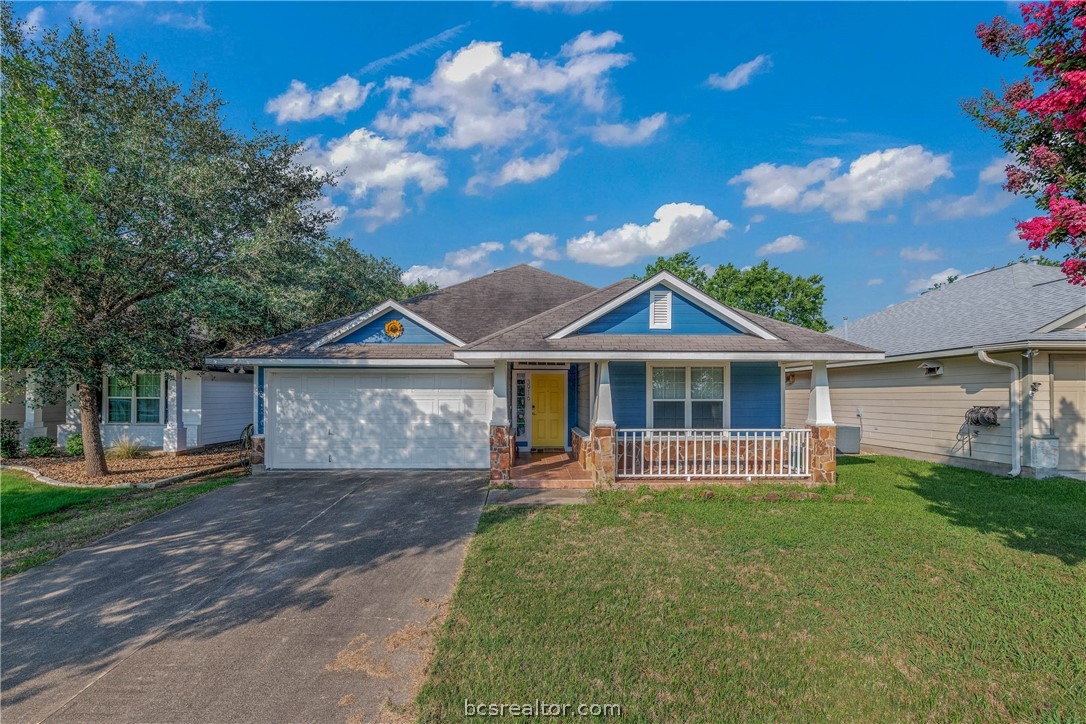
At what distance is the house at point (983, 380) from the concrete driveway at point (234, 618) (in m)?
10.5

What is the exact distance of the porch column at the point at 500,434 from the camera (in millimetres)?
8781

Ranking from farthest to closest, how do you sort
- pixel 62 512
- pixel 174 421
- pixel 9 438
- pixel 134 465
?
pixel 174 421 < pixel 9 438 < pixel 134 465 < pixel 62 512

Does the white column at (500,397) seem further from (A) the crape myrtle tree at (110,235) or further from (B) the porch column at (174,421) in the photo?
(B) the porch column at (174,421)

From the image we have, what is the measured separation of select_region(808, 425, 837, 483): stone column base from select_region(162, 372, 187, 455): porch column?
15.5 m

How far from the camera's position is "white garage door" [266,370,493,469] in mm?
10547

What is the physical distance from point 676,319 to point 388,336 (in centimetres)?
640

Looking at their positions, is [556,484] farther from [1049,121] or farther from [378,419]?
[1049,121]

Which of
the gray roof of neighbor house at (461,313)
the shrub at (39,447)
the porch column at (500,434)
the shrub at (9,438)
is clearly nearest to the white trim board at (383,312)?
the gray roof of neighbor house at (461,313)

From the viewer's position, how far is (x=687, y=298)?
9.47 metres

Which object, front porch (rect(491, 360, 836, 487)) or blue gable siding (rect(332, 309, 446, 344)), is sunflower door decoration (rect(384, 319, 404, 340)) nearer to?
blue gable siding (rect(332, 309, 446, 344))

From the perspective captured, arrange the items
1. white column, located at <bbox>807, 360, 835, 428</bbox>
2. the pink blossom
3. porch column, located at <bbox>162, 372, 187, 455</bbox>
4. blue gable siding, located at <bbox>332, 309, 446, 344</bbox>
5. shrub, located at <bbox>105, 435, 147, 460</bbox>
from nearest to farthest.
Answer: the pink blossom, white column, located at <bbox>807, 360, 835, 428</bbox>, blue gable siding, located at <bbox>332, 309, 446, 344</bbox>, shrub, located at <bbox>105, 435, 147, 460</bbox>, porch column, located at <bbox>162, 372, 187, 455</bbox>

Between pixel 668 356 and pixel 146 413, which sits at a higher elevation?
pixel 668 356

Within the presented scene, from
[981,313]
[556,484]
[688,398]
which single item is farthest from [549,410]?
[981,313]

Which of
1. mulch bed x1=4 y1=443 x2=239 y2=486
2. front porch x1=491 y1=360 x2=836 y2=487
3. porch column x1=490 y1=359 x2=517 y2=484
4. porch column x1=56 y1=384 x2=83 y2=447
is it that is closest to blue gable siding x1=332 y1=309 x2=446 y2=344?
front porch x1=491 y1=360 x2=836 y2=487
